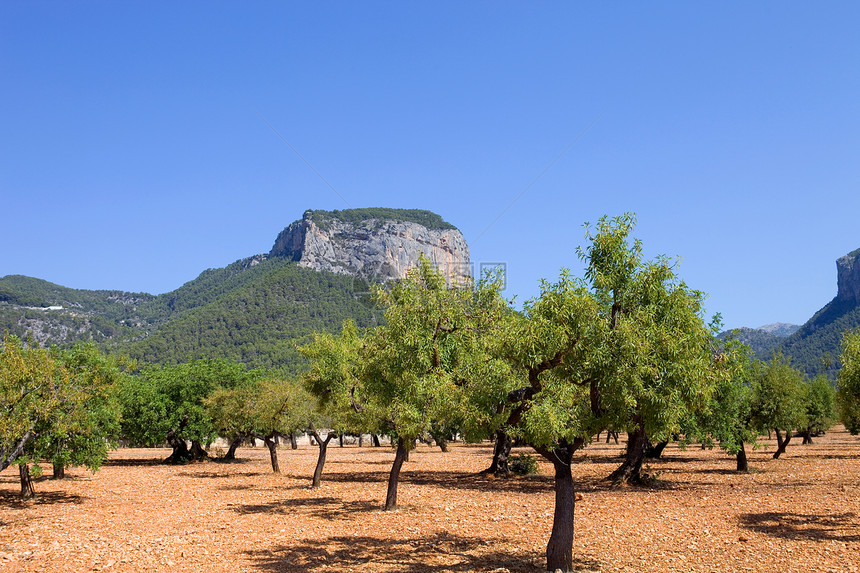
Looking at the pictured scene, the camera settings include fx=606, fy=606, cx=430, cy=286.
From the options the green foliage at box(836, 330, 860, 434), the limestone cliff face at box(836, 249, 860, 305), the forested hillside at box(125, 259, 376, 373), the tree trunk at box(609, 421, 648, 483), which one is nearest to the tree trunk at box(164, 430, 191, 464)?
the tree trunk at box(609, 421, 648, 483)

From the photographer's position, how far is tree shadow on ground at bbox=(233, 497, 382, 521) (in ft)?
70.8

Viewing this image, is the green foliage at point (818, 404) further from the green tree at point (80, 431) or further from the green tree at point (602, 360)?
the green tree at point (80, 431)

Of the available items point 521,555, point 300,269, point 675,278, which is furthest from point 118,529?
point 300,269

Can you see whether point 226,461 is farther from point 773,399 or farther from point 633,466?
point 773,399

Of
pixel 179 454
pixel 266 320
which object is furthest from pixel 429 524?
pixel 266 320

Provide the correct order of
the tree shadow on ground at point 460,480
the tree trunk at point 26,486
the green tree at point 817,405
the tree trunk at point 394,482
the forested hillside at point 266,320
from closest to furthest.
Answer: the tree trunk at point 394,482 < the tree trunk at point 26,486 < the tree shadow on ground at point 460,480 < the green tree at point 817,405 < the forested hillside at point 266,320

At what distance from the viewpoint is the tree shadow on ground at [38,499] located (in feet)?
77.4

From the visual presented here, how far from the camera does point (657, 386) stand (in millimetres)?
11516

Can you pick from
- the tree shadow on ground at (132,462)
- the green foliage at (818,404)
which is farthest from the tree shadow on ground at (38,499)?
the green foliage at (818,404)

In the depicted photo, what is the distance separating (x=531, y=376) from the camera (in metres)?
12.6

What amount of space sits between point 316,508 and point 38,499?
12.0 meters

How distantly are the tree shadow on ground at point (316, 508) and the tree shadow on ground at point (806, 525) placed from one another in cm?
1248

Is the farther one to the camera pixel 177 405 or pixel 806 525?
pixel 177 405

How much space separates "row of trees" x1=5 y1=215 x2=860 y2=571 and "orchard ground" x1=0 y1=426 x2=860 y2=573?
2.25 meters
